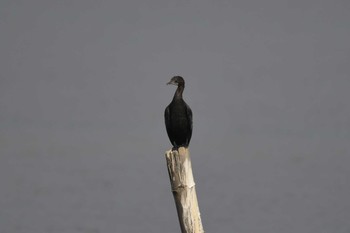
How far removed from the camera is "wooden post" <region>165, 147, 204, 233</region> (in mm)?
6105

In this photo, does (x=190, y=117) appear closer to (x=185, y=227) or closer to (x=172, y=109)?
(x=172, y=109)

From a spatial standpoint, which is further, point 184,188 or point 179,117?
point 179,117

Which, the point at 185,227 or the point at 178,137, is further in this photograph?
the point at 178,137

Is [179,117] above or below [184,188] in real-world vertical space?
above

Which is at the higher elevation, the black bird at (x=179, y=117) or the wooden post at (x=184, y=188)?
the black bird at (x=179, y=117)

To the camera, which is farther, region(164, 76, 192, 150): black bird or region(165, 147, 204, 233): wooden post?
region(164, 76, 192, 150): black bird

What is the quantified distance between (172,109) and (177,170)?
1.88 m

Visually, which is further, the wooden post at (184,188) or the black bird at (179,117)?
the black bird at (179,117)

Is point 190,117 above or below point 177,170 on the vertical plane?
above

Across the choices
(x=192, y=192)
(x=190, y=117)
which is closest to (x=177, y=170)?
(x=192, y=192)

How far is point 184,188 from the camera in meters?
6.13

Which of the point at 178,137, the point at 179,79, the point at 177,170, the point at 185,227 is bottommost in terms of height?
the point at 185,227

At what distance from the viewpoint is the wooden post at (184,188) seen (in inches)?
240

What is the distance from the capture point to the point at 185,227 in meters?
6.25
